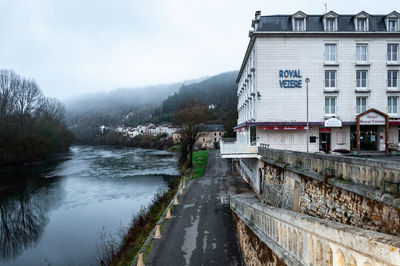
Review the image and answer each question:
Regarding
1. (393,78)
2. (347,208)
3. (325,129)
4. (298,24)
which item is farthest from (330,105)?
(347,208)

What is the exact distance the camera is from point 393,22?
20.2m

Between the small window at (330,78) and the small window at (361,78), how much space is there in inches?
79.1

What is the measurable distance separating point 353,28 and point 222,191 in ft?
57.7

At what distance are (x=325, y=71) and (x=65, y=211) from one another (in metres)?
24.1

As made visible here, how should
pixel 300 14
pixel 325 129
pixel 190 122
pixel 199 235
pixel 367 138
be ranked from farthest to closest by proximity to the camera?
pixel 190 122
pixel 367 138
pixel 325 129
pixel 300 14
pixel 199 235

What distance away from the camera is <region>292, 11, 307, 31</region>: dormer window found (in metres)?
20.2

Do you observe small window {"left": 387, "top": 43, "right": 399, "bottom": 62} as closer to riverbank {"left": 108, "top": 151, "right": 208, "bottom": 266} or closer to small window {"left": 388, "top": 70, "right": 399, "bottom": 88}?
small window {"left": 388, "top": 70, "right": 399, "bottom": 88}

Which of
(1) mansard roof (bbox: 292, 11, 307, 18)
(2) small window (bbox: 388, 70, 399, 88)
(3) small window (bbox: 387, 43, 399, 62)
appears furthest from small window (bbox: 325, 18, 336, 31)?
(2) small window (bbox: 388, 70, 399, 88)

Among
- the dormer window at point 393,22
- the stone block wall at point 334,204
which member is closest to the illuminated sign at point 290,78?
the dormer window at point 393,22

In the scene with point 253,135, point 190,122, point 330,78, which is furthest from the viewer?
point 190,122

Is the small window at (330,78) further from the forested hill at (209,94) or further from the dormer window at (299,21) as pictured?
the forested hill at (209,94)

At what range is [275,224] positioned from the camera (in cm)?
589

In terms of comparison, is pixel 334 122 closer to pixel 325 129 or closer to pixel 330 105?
pixel 325 129

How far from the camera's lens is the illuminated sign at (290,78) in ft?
66.1
